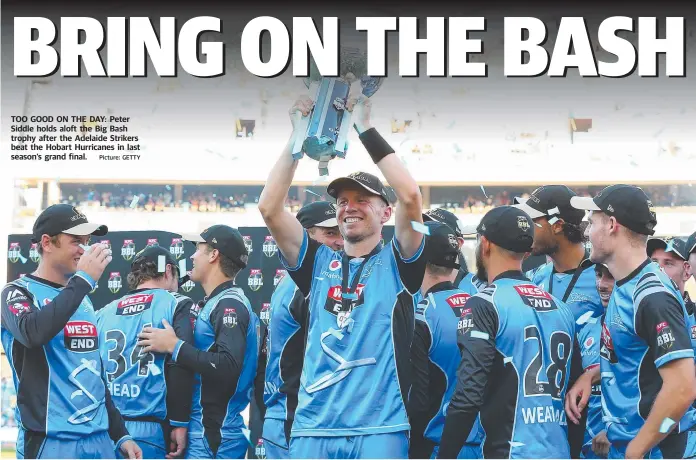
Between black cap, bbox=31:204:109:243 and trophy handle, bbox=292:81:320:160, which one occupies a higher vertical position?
trophy handle, bbox=292:81:320:160

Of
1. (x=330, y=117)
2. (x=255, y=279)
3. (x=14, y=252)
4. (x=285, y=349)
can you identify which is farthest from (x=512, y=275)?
(x=14, y=252)

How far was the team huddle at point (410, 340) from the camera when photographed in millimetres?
3896

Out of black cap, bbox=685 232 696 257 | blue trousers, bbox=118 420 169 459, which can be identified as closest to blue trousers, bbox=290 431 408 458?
blue trousers, bbox=118 420 169 459

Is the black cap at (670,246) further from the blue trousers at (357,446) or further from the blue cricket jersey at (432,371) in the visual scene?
the blue trousers at (357,446)

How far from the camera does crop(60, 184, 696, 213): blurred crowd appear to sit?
1761cm

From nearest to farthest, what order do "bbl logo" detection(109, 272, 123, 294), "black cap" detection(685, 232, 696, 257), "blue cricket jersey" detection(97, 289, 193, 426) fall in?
"blue cricket jersey" detection(97, 289, 193, 426), "black cap" detection(685, 232, 696, 257), "bbl logo" detection(109, 272, 123, 294)

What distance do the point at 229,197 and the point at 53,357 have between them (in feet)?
45.9

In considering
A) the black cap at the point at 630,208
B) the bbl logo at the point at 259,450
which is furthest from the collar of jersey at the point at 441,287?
the bbl logo at the point at 259,450

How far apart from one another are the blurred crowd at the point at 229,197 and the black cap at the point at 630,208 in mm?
12003

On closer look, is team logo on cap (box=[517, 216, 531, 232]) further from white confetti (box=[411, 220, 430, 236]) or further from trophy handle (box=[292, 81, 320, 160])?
trophy handle (box=[292, 81, 320, 160])

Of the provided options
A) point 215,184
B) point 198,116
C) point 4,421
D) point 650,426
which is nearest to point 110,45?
point 650,426

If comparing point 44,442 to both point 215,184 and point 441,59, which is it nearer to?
point 441,59

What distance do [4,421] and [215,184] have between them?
651 centimetres

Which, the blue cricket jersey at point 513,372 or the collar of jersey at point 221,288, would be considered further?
the collar of jersey at point 221,288
